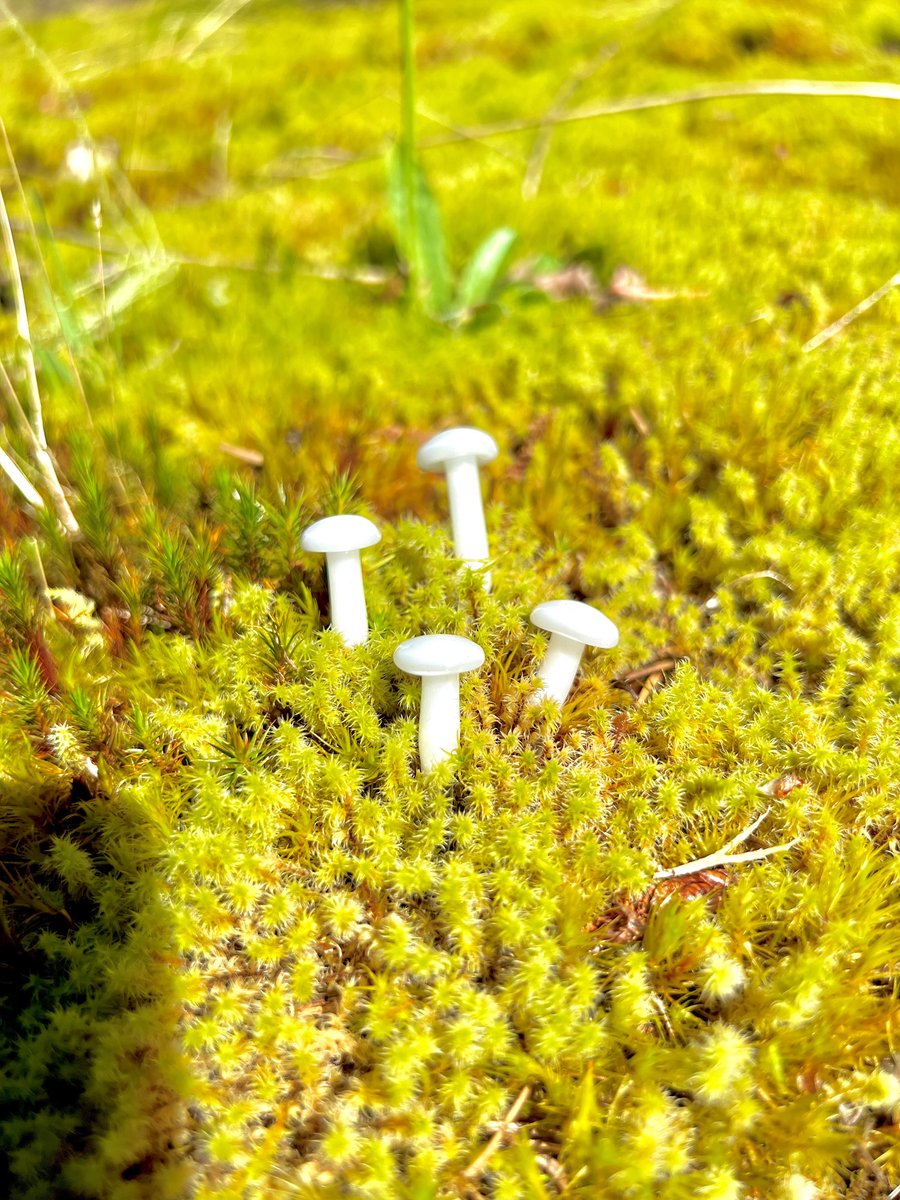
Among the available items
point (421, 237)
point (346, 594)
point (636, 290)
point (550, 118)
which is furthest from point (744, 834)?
point (550, 118)

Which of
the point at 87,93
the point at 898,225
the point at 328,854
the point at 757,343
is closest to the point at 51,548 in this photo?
the point at 328,854

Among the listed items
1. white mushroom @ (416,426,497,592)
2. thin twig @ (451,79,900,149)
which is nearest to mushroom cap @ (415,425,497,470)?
white mushroom @ (416,426,497,592)

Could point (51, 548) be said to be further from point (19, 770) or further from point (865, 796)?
point (865, 796)

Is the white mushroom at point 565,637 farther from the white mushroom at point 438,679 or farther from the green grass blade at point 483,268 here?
the green grass blade at point 483,268

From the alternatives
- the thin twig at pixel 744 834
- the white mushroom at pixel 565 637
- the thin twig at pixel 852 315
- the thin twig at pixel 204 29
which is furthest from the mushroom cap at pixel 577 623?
the thin twig at pixel 204 29

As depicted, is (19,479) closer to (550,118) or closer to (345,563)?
(345,563)
